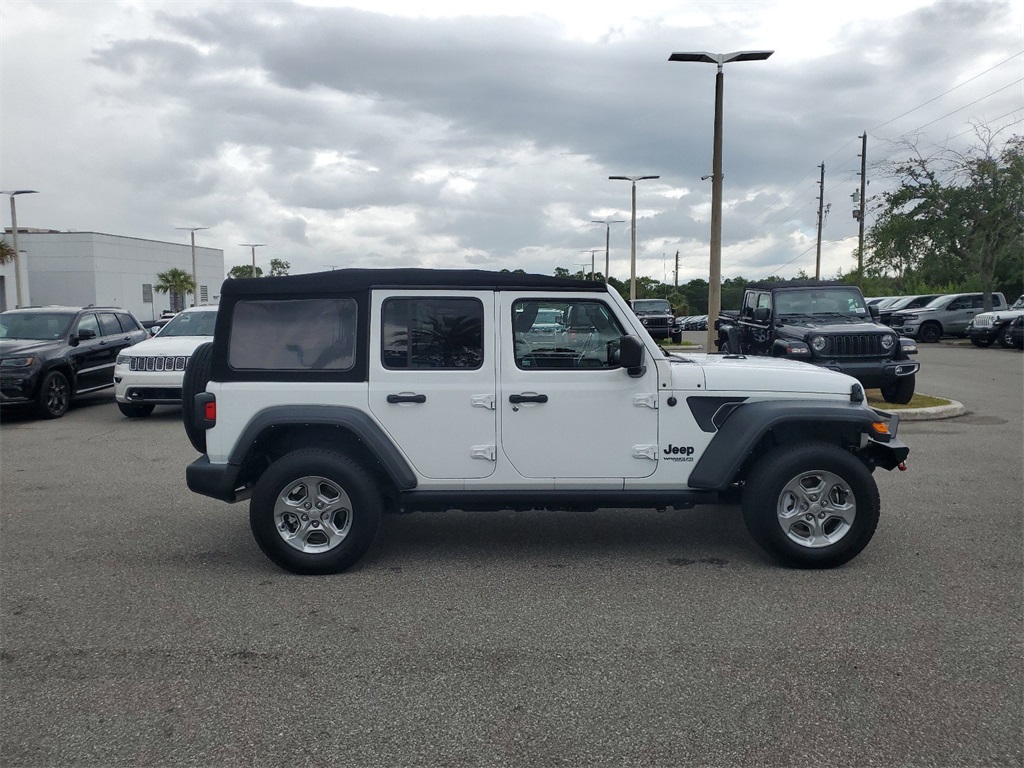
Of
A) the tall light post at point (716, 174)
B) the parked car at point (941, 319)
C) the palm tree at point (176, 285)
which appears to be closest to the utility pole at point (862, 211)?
the parked car at point (941, 319)

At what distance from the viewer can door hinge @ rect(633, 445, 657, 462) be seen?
18.4ft

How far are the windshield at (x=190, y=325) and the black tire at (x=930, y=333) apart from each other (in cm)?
2813

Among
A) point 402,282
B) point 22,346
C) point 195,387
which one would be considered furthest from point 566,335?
point 22,346

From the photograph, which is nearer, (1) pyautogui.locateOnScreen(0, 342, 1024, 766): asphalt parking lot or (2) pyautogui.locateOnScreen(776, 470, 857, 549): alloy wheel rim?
(1) pyautogui.locateOnScreen(0, 342, 1024, 766): asphalt parking lot

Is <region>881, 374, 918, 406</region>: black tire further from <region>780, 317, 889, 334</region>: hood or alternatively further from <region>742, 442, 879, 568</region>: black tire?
<region>742, 442, 879, 568</region>: black tire

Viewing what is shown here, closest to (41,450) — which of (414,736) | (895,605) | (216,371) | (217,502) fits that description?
(217,502)

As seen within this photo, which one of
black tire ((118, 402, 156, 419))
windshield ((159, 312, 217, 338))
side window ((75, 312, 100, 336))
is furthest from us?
side window ((75, 312, 100, 336))

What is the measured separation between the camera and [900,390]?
41.5 ft

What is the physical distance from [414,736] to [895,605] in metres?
2.87

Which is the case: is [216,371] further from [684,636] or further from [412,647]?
[684,636]

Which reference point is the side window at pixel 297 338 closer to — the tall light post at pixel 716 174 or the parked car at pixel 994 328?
the tall light post at pixel 716 174

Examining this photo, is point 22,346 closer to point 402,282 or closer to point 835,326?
point 402,282

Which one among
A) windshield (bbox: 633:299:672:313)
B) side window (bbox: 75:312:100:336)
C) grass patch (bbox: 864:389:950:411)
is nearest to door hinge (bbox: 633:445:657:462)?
grass patch (bbox: 864:389:950:411)

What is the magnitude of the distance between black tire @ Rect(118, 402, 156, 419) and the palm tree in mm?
61489
